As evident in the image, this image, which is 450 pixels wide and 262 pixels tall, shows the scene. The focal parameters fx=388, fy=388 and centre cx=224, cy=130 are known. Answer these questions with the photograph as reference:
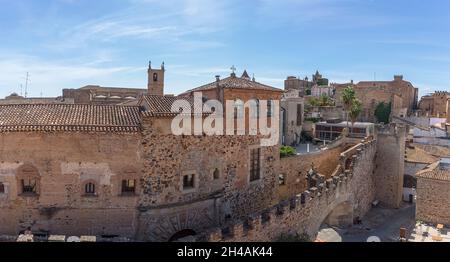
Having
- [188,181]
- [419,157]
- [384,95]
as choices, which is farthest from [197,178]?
[384,95]

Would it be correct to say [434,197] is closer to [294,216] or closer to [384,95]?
[294,216]

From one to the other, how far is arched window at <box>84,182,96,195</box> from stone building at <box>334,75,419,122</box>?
135 ft

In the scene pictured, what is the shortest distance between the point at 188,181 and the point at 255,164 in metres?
4.47

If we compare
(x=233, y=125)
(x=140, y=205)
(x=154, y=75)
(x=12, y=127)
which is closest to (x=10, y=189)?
(x=12, y=127)

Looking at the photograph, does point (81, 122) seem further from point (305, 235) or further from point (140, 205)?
point (305, 235)

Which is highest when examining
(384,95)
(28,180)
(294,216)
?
(384,95)

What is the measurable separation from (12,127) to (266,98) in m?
11.7

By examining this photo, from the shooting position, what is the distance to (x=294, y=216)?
52.5 feet

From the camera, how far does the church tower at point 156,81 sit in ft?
107

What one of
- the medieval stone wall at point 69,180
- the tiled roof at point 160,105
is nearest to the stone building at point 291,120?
the tiled roof at point 160,105

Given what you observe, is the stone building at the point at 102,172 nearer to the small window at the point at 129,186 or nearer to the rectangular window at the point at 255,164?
the small window at the point at 129,186

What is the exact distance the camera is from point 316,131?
140 feet

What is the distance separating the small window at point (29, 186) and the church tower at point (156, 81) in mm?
18140

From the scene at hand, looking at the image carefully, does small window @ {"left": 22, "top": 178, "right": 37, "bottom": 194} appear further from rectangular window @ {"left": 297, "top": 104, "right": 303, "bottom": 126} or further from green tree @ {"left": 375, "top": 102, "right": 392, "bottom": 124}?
green tree @ {"left": 375, "top": 102, "right": 392, "bottom": 124}
